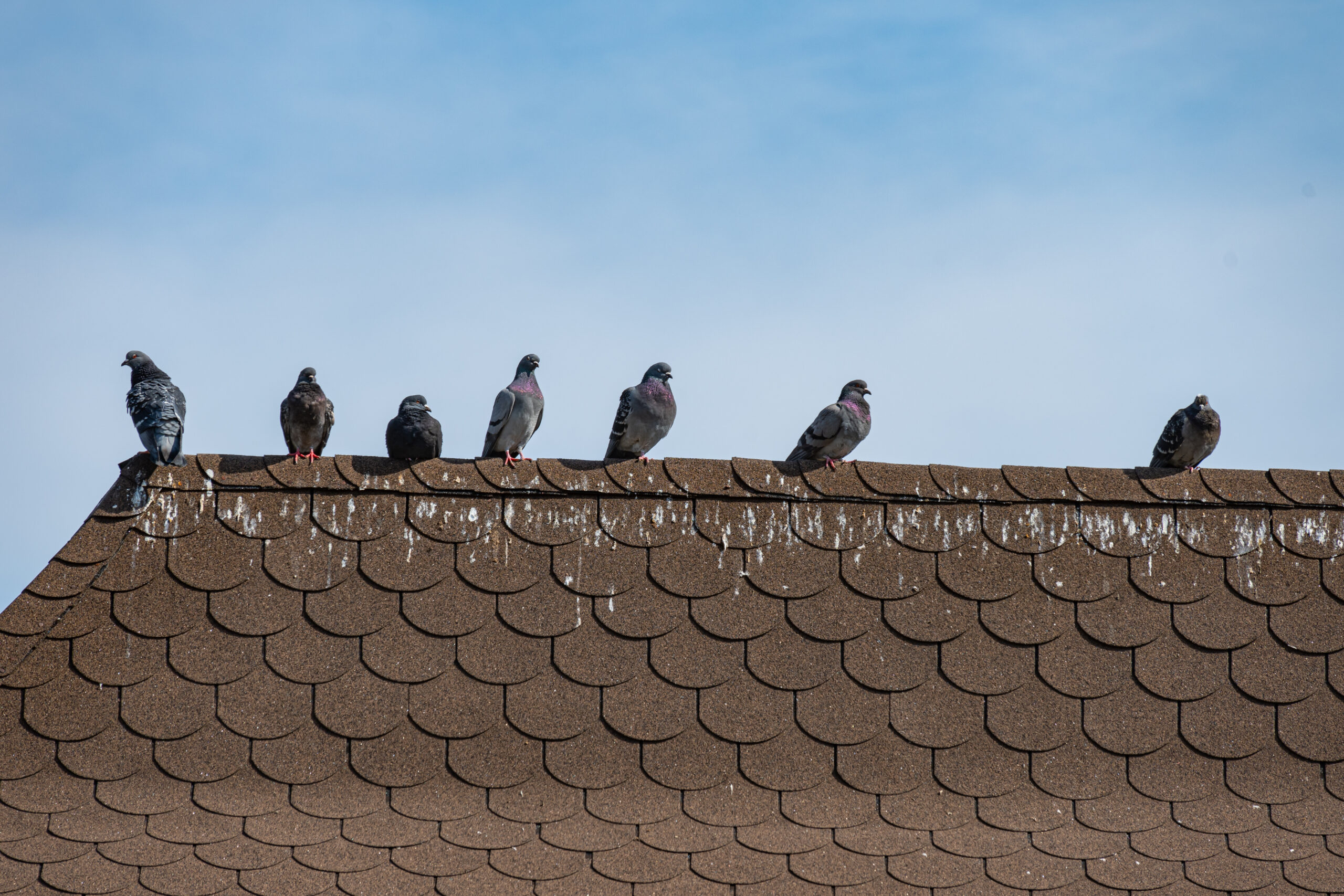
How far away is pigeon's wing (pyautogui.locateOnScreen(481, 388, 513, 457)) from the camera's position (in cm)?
663

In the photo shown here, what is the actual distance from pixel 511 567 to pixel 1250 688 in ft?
7.24

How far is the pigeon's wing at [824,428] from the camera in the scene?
5.94 metres

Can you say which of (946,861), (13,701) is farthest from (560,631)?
(13,701)

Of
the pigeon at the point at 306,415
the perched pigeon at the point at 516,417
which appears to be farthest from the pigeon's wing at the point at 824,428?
the pigeon at the point at 306,415

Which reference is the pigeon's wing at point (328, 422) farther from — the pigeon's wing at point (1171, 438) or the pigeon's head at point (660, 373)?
the pigeon's wing at point (1171, 438)

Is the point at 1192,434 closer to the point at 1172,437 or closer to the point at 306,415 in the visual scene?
the point at 1172,437

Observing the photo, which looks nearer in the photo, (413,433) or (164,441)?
(164,441)

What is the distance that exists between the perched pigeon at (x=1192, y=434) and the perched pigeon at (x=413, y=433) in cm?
356

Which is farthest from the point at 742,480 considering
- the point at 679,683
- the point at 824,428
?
the point at 824,428

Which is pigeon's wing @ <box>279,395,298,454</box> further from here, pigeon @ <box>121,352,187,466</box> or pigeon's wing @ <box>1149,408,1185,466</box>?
pigeon's wing @ <box>1149,408,1185,466</box>

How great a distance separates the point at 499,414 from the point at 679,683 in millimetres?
3325

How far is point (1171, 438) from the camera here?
6422 millimetres

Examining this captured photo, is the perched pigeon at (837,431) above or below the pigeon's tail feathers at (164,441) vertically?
above

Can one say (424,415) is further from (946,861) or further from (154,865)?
(946,861)
